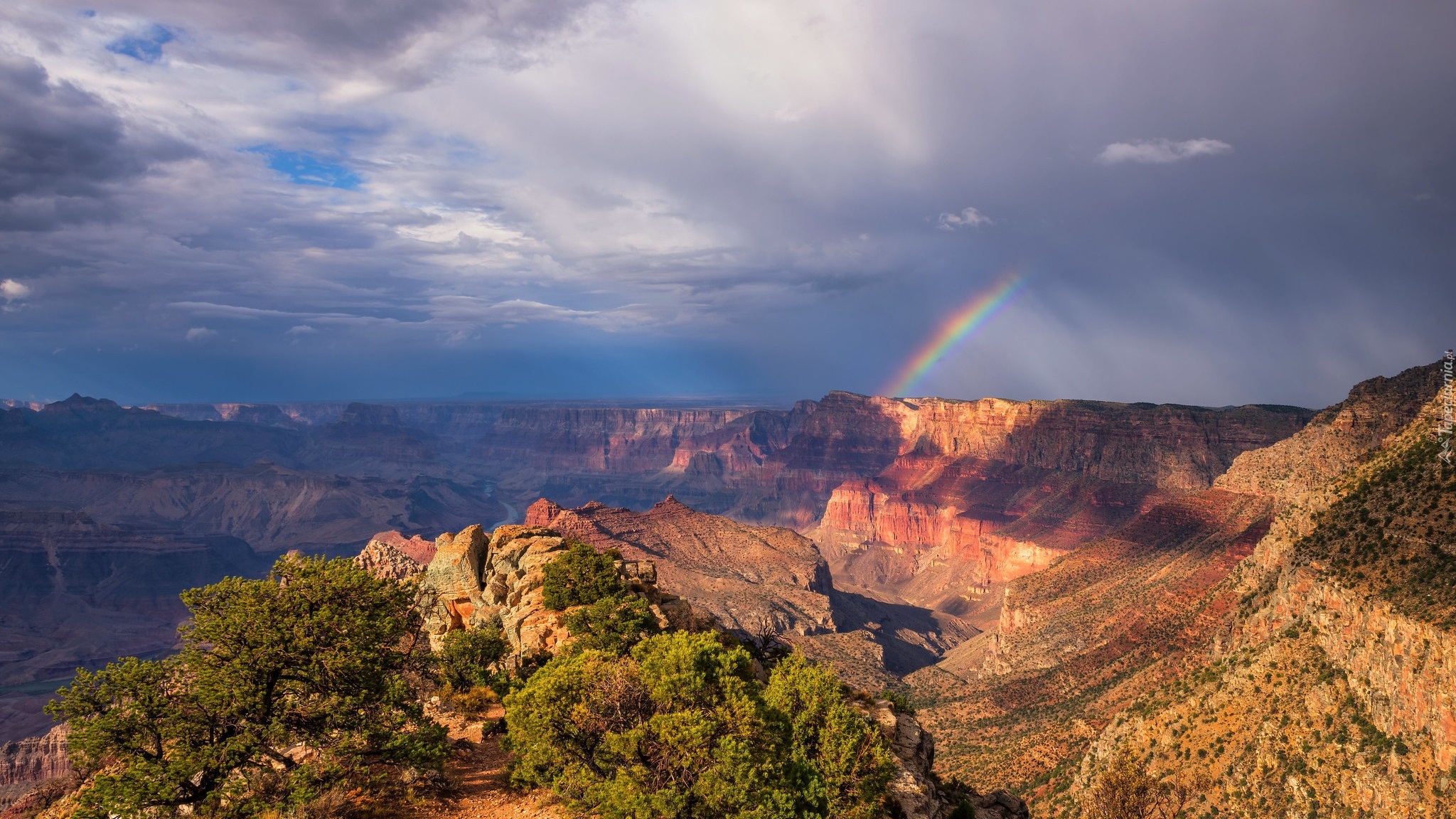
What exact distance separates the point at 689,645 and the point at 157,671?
58.7 ft

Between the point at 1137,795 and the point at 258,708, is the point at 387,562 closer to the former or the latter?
the point at 258,708

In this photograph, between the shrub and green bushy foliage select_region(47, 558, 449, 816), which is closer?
green bushy foliage select_region(47, 558, 449, 816)

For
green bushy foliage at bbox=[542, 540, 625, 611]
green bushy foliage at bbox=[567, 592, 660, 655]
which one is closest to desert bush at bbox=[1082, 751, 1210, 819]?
green bushy foliage at bbox=[567, 592, 660, 655]

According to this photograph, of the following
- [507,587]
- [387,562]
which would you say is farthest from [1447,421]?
[387,562]

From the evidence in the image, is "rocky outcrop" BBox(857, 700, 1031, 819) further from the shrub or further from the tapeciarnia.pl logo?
the tapeciarnia.pl logo

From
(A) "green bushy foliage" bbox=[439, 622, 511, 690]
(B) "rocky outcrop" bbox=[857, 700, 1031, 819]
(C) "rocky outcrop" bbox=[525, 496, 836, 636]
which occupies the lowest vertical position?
(C) "rocky outcrop" bbox=[525, 496, 836, 636]

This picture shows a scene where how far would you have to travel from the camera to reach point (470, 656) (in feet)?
138

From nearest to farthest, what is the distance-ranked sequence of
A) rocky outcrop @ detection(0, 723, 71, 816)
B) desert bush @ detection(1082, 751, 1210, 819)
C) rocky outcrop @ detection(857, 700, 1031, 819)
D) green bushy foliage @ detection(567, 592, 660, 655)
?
rocky outcrop @ detection(857, 700, 1031, 819) → green bushy foliage @ detection(567, 592, 660, 655) → desert bush @ detection(1082, 751, 1210, 819) → rocky outcrop @ detection(0, 723, 71, 816)

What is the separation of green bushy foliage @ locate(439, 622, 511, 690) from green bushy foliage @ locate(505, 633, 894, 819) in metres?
9.77

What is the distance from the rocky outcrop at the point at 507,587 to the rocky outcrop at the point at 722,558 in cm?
7897

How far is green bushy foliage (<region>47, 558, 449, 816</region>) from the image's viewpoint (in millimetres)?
22844

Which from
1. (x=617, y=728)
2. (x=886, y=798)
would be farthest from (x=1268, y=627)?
(x=617, y=728)

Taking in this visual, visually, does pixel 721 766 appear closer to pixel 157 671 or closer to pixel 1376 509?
pixel 157 671

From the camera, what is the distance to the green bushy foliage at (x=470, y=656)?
40.8 meters
